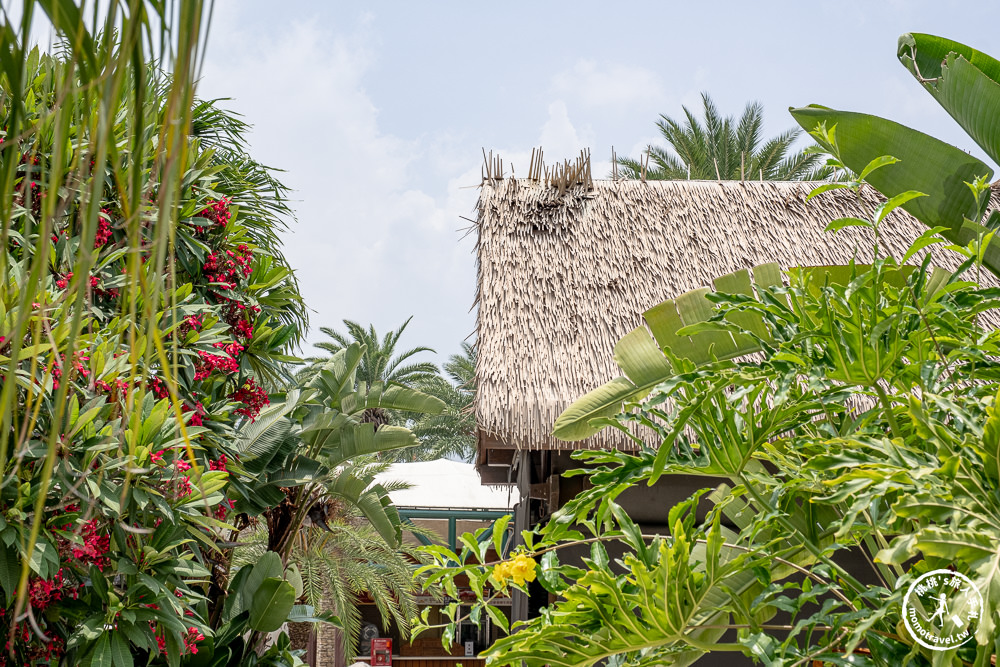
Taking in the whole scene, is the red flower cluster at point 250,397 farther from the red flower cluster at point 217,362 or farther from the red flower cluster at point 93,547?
the red flower cluster at point 93,547

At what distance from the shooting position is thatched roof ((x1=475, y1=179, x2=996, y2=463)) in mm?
4340

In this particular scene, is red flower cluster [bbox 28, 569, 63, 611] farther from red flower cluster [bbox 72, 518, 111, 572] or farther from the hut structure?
the hut structure

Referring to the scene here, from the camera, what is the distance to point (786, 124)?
514 inches

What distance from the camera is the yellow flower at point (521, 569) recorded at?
71.6 inches

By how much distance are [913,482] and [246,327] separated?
3977 mm

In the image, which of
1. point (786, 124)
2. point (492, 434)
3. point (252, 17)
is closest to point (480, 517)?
point (786, 124)

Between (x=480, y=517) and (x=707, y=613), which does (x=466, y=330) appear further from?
(x=480, y=517)

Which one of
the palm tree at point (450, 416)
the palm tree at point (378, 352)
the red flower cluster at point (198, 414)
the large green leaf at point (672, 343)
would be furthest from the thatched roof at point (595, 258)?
the palm tree at point (450, 416)

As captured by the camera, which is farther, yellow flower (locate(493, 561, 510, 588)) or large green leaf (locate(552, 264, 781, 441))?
large green leaf (locate(552, 264, 781, 441))

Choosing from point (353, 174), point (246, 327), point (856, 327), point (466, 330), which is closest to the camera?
point (353, 174)

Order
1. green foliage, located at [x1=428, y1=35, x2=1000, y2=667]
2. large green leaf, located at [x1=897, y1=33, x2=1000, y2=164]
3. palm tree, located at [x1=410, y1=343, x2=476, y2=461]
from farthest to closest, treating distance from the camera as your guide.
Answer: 1. palm tree, located at [x1=410, y1=343, x2=476, y2=461]
2. large green leaf, located at [x1=897, y1=33, x2=1000, y2=164]
3. green foliage, located at [x1=428, y1=35, x2=1000, y2=667]

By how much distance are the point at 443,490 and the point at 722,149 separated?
7386 mm

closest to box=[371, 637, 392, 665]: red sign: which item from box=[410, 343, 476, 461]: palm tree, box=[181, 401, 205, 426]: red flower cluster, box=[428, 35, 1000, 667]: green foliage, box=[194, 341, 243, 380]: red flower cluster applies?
box=[410, 343, 476, 461]: palm tree

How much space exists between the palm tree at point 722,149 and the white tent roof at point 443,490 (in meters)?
5.95
